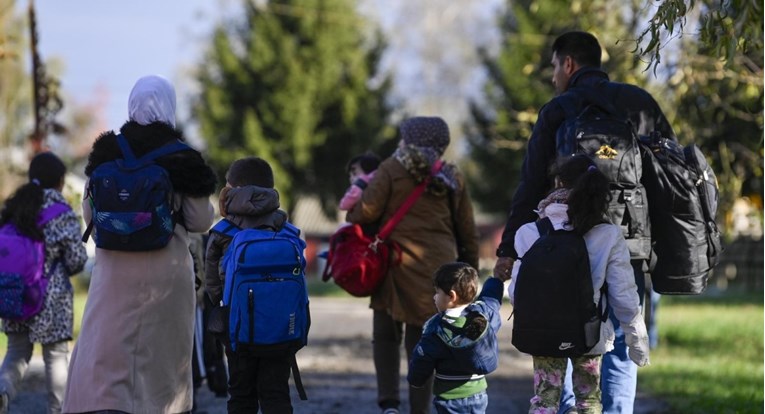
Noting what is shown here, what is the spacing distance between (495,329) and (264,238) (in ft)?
4.10

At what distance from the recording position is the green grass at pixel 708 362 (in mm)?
9766

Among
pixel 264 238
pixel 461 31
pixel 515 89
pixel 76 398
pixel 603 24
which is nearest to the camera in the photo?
pixel 76 398

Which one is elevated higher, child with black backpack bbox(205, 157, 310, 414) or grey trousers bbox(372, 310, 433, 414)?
child with black backpack bbox(205, 157, 310, 414)

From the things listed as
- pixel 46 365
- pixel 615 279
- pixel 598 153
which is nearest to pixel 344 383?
pixel 46 365

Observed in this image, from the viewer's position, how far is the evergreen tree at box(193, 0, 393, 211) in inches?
1810

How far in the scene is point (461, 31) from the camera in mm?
61312

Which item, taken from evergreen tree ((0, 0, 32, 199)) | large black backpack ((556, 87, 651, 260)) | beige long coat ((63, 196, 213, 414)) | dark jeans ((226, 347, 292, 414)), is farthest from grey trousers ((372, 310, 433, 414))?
evergreen tree ((0, 0, 32, 199))

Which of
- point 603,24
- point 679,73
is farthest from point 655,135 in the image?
point 603,24

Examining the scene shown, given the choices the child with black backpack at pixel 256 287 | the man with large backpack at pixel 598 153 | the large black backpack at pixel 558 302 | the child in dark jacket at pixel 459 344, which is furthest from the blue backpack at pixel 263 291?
the large black backpack at pixel 558 302

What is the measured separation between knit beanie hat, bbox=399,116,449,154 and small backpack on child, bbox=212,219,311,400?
198 centimetres

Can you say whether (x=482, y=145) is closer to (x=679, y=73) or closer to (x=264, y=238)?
(x=679, y=73)

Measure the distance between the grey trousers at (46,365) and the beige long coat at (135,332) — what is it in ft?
6.66

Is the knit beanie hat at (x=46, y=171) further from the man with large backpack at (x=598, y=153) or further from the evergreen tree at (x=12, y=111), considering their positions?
the evergreen tree at (x=12, y=111)

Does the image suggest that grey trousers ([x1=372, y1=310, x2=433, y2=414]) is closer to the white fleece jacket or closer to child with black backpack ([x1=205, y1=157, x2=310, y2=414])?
child with black backpack ([x1=205, y1=157, x2=310, y2=414])
